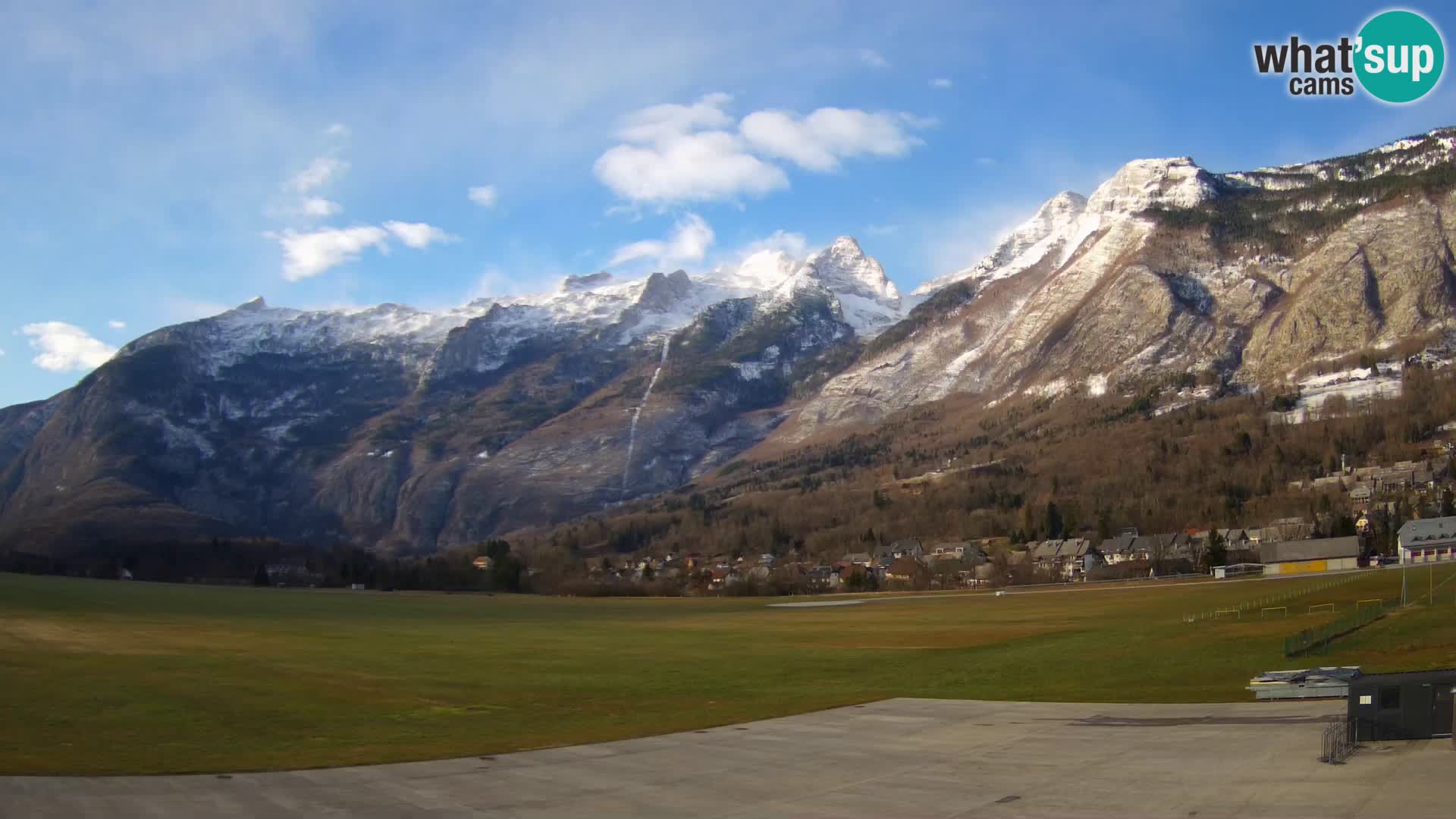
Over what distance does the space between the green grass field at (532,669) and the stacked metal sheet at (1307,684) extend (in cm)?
191

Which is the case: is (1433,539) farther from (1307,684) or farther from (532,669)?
(532,669)

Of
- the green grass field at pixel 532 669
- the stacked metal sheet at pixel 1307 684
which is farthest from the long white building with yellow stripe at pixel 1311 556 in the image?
the stacked metal sheet at pixel 1307 684

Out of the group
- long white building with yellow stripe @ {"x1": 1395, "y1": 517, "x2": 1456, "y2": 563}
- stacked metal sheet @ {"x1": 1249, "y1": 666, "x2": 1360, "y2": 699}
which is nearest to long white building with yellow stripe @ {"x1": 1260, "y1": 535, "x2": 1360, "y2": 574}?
long white building with yellow stripe @ {"x1": 1395, "y1": 517, "x2": 1456, "y2": 563}

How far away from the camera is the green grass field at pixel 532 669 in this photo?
37.2m

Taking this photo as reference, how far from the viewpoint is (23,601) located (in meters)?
97.6

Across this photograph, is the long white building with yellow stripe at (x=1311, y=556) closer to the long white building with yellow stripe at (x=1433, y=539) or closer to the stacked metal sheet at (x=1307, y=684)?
the long white building with yellow stripe at (x=1433, y=539)

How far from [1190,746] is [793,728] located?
13.9 m

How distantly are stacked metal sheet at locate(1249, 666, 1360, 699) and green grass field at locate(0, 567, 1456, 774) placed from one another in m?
1.91

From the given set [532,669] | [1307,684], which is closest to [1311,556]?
[1307,684]

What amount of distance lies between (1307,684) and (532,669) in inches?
1513

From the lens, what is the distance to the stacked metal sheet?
132 feet

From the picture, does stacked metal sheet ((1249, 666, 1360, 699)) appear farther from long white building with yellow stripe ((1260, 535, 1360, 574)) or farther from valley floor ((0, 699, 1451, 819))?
long white building with yellow stripe ((1260, 535, 1360, 574))

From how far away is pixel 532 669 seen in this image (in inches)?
2365

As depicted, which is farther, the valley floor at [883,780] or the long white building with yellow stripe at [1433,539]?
the long white building with yellow stripe at [1433,539]
